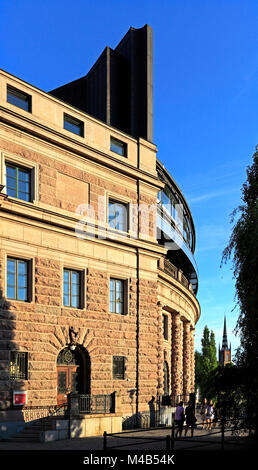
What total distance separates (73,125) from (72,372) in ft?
40.0

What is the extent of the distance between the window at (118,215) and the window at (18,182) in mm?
5501

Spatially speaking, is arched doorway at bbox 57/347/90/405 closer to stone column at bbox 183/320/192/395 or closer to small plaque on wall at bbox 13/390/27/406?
small plaque on wall at bbox 13/390/27/406

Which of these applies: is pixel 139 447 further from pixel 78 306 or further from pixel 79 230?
pixel 79 230

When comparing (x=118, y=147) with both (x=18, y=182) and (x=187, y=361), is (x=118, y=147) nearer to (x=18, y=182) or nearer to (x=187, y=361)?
(x=18, y=182)

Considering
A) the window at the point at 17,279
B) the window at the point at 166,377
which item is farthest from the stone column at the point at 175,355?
the window at the point at 17,279

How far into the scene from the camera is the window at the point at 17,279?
25.7m

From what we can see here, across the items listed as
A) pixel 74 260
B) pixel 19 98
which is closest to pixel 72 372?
pixel 74 260

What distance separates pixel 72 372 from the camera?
28.2m

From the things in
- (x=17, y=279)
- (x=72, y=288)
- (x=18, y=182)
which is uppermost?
(x=18, y=182)

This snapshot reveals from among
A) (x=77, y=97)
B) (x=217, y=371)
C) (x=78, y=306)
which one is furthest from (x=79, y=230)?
(x=77, y=97)

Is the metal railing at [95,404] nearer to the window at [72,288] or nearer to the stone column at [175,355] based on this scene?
the window at [72,288]

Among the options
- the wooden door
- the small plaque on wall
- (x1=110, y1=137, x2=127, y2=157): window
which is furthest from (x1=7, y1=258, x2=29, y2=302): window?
(x1=110, y1=137, x2=127, y2=157): window

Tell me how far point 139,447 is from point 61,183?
41.9 feet

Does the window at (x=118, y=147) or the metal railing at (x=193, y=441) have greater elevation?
the window at (x=118, y=147)
